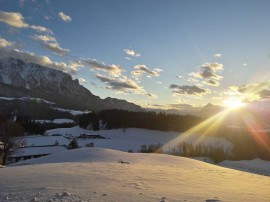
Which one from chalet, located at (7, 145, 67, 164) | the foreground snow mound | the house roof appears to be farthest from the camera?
the house roof

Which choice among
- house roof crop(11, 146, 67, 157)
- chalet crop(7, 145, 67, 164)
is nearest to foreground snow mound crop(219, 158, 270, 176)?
house roof crop(11, 146, 67, 157)

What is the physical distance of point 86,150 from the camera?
190ft

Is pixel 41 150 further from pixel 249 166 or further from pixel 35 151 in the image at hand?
pixel 249 166

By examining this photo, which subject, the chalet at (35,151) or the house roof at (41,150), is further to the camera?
the house roof at (41,150)

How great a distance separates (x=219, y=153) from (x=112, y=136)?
276 feet

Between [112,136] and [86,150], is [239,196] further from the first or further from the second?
[112,136]

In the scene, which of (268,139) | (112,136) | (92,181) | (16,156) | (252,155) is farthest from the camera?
(112,136)

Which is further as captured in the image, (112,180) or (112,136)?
(112,136)

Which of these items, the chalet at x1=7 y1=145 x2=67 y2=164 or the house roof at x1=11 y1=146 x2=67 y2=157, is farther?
the house roof at x1=11 y1=146 x2=67 y2=157

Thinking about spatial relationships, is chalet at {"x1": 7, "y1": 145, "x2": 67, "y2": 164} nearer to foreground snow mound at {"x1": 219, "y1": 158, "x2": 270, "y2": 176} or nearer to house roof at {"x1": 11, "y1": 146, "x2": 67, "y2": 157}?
house roof at {"x1": 11, "y1": 146, "x2": 67, "y2": 157}

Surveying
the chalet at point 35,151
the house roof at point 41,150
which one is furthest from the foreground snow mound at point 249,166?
the chalet at point 35,151

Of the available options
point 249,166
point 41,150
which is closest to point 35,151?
point 41,150

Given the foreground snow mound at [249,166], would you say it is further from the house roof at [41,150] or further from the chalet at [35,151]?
the chalet at [35,151]

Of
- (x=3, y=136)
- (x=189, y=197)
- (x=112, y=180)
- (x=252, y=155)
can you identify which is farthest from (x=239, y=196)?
(x=252, y=155)
